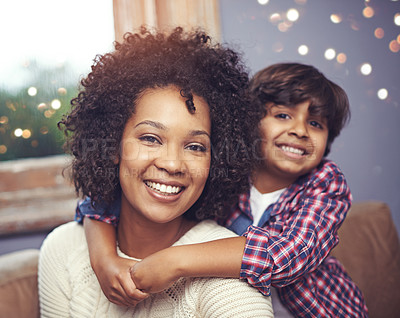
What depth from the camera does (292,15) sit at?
2211mm

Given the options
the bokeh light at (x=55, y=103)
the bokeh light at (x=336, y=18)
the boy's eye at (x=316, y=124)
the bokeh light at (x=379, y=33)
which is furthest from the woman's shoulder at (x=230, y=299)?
the bokeh light at (x=379, y=33)

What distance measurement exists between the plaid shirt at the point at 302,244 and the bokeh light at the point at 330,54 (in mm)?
963

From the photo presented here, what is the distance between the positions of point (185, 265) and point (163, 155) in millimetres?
321

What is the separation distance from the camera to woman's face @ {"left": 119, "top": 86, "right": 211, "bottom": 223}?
1.11m

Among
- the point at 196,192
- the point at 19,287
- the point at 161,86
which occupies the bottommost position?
the point at 19,287

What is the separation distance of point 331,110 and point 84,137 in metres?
1.00

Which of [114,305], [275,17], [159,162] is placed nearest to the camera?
[159,162]

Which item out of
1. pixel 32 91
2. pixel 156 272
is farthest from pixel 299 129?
pixel 32 91

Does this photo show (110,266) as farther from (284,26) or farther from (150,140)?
(284,26)

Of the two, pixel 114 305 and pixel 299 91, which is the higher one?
pixel 299 91

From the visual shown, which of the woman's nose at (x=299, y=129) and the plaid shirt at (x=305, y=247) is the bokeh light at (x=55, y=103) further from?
the woman's nose at (x=299, y=129)

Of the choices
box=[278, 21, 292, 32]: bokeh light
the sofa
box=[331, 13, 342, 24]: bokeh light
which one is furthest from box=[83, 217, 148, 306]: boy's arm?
box=[331, 13, 342, 24]: bokeh light

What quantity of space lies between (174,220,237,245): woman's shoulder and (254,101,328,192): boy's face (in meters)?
0.39

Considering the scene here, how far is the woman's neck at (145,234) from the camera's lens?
126 cm
